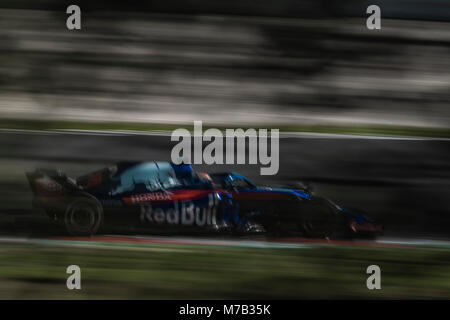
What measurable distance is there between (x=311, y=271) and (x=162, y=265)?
15.8 inches

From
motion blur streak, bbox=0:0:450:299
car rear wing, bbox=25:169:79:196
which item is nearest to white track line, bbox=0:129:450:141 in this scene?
motion blur streak, bbox=0:0:450:299

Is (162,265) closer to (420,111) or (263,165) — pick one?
(263,165)

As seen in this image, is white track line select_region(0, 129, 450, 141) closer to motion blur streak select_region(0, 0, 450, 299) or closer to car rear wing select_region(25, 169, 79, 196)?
motion blur streak select_region(0, 0, 450, 299)

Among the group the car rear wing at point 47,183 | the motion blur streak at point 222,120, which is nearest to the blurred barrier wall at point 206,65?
the motion blur streak at point 222,120

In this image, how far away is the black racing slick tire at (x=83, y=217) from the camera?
5.11ft

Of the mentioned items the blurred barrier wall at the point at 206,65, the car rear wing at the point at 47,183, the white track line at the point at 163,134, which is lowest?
the car rear wing at the point at 47,183

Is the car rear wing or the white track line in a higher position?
→ the white track line

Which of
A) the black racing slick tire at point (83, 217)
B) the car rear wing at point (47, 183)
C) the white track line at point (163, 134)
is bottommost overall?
the black racing slick tire at point (83, 217)

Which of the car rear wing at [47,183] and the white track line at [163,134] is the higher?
the white track line at [163,134]

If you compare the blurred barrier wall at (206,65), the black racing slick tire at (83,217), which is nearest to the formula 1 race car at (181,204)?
the black racing slick tire at (83,217)

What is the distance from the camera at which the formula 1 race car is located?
1.57 m

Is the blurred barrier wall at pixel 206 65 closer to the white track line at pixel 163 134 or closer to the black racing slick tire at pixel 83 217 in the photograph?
the white track line at pixel 163 134

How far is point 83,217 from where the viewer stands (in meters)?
1.56

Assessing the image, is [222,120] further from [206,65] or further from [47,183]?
[47,183]
